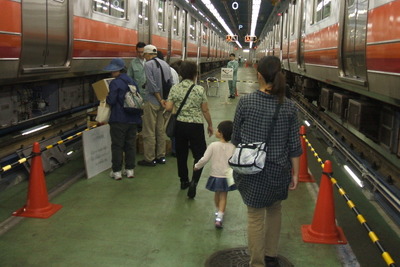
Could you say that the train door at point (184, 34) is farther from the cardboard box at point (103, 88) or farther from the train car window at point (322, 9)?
the cardboard box at point (103, 88)

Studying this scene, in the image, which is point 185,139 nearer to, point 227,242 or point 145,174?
point 145,174

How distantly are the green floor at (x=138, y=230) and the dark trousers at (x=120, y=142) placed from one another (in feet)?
0.87

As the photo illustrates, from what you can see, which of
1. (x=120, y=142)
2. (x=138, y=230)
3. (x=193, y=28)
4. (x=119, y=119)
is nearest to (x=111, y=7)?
(x=119, y=119)

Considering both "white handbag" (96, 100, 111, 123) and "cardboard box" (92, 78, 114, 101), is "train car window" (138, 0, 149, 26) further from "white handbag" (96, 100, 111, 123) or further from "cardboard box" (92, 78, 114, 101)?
"white handbag" (96, 100, 111, 123)

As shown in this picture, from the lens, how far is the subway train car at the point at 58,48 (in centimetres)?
459

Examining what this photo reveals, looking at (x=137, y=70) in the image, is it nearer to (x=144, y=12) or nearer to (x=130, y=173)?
(x=130, y=173)

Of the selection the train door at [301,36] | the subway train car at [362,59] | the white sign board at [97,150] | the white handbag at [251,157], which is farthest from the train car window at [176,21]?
the white handbag at [251,157]

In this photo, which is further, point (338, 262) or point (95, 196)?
point (95, 196)

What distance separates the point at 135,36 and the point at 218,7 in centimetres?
1943

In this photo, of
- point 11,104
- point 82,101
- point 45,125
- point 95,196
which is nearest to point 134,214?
point 95,196

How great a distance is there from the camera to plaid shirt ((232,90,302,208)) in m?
2.91

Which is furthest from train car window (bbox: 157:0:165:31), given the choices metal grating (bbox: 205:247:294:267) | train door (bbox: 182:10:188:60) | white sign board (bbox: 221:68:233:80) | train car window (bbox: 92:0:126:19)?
metal grating (bbox: 205:247:294:267)

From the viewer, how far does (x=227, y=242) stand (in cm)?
372

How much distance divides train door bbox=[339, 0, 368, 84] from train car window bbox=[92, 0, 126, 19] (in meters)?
3.62
